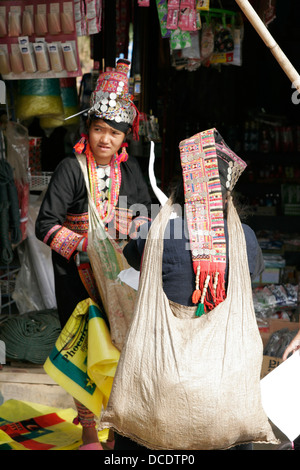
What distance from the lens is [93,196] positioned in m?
2.92

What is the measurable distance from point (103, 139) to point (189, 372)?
4.53 ft

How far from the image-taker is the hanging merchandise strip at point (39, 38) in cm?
366

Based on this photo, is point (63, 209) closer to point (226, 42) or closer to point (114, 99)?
point (114, 99)

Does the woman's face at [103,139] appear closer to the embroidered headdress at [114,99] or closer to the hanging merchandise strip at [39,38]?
the embroidered headdress at [114,99]

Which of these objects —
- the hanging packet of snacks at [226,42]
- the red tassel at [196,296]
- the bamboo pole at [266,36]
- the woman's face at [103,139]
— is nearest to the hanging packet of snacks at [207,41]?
the hanging packet of snacks at [226,42]

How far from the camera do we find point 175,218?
6.95 ft

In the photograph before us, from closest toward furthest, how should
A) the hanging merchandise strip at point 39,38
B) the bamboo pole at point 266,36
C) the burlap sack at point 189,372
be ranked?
1. the burlap sack at point 189,372
2. the bamboo pole at point 266,36
3. the hanging merchandise strip at point 39,38

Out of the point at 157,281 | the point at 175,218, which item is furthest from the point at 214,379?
the point at 175,218

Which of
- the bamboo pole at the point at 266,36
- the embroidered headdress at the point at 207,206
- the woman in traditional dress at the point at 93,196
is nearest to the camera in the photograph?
the embroidered headdress at the point at 207,206

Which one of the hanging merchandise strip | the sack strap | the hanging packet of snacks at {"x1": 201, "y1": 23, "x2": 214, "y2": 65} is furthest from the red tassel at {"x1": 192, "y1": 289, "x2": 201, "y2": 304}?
the hanging packet of snacks at {"x1": 201, "y1": 23, "x2": 214, "y2": 65}

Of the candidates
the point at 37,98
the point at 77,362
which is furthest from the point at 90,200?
the point at 37,98

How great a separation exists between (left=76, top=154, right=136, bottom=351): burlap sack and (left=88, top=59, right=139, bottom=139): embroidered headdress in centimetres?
46

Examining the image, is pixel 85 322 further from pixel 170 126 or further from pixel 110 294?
pixel 170 126

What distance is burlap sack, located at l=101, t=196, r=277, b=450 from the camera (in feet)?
6.21
